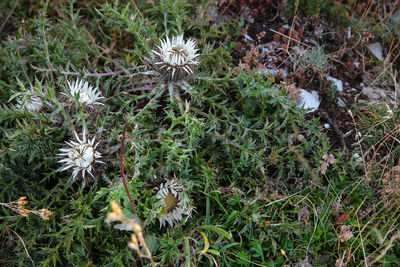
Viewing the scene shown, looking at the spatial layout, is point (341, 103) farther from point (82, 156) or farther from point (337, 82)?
point (82, 156)

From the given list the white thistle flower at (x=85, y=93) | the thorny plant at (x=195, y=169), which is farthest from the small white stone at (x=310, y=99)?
the white thistle flower at (x=85, y=93)

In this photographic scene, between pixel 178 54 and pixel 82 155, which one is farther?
pixel 178 54

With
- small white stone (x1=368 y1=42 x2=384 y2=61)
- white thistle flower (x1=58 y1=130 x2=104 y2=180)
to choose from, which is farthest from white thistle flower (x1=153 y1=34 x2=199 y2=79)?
small white stone (x1=368 y1=42 x2=384 y2=61)

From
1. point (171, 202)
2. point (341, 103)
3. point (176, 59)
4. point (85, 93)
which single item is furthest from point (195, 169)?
point (341, 103)

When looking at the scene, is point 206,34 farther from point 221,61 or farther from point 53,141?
point 53,141

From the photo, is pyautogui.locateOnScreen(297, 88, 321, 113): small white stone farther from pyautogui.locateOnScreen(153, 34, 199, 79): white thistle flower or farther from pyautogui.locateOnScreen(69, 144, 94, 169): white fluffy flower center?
pyautogui.locateOnScreen(69, 144, 94, 169): white fluffy flower center

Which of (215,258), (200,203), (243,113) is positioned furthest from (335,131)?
(215,258)
